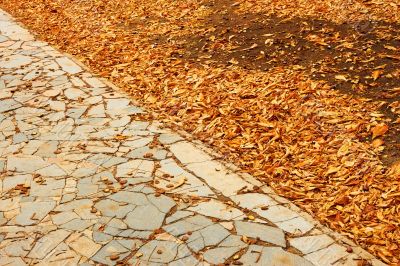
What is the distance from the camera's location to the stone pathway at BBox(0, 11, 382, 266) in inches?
142

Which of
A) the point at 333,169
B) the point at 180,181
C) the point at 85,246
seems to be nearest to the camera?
the point at 85,246

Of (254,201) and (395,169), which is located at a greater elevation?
(395,169)

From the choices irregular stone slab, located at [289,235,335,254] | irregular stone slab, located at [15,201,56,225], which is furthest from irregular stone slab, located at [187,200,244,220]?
irregular stone slab, located at [15,201,56,225]

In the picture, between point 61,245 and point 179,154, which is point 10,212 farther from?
point 179,154

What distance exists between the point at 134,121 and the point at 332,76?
2465 mm

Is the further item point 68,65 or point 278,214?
point 68,65

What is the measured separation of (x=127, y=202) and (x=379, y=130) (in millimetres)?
2576

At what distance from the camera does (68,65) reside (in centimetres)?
727

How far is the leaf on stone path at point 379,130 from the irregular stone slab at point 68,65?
14.5ft

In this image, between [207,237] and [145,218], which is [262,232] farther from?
[145,218]

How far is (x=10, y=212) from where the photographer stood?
165 inches

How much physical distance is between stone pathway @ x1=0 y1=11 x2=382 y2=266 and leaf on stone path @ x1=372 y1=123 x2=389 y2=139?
1273mm

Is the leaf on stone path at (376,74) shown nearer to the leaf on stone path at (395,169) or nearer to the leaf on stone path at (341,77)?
the leaf on stone path at (341,77)

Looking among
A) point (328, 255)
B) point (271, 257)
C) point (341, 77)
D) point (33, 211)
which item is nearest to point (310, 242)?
point (328, 255)
